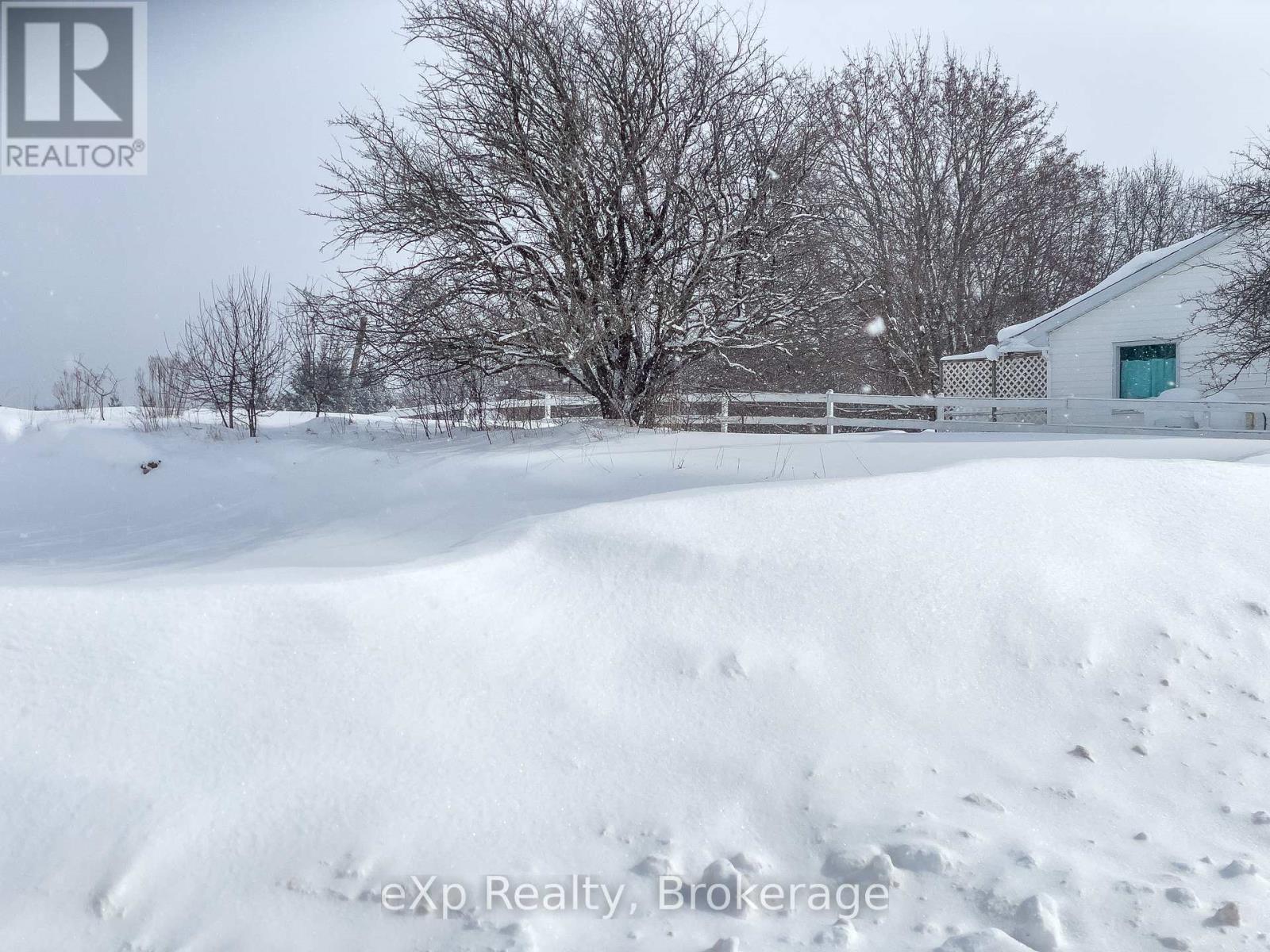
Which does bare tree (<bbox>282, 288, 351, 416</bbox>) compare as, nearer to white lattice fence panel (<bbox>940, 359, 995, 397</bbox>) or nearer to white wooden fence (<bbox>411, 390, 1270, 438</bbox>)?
white wooden fence (<bbox>411, 390, 1270, 438</bbox>)

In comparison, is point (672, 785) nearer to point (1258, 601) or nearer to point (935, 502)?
point (935, 502)

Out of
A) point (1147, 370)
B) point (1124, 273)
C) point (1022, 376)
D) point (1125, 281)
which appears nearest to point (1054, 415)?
point (1147, 370)

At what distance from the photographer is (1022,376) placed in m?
20.9

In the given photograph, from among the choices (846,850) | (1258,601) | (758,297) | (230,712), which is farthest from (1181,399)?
(230,712)

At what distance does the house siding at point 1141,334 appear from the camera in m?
17.2

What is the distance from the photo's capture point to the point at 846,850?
292cm

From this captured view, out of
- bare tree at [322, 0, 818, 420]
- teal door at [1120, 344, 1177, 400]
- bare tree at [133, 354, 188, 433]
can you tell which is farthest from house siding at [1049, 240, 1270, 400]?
bare tree at [133, 354, 188, 433]

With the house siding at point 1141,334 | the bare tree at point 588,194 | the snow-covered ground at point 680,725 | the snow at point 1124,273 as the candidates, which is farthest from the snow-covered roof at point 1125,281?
the snow-covered ground at point 680,725

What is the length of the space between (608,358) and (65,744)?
10.2m

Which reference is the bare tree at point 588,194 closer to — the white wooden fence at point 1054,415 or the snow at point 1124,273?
the white wooden fence at point 1054,415

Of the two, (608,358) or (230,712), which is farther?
(608,358)

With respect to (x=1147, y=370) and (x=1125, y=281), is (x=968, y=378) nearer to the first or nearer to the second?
(x=1147, y=370)

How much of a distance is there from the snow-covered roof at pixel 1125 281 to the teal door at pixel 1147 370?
1.26 m

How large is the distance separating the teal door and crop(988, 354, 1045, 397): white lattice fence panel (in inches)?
71.2
